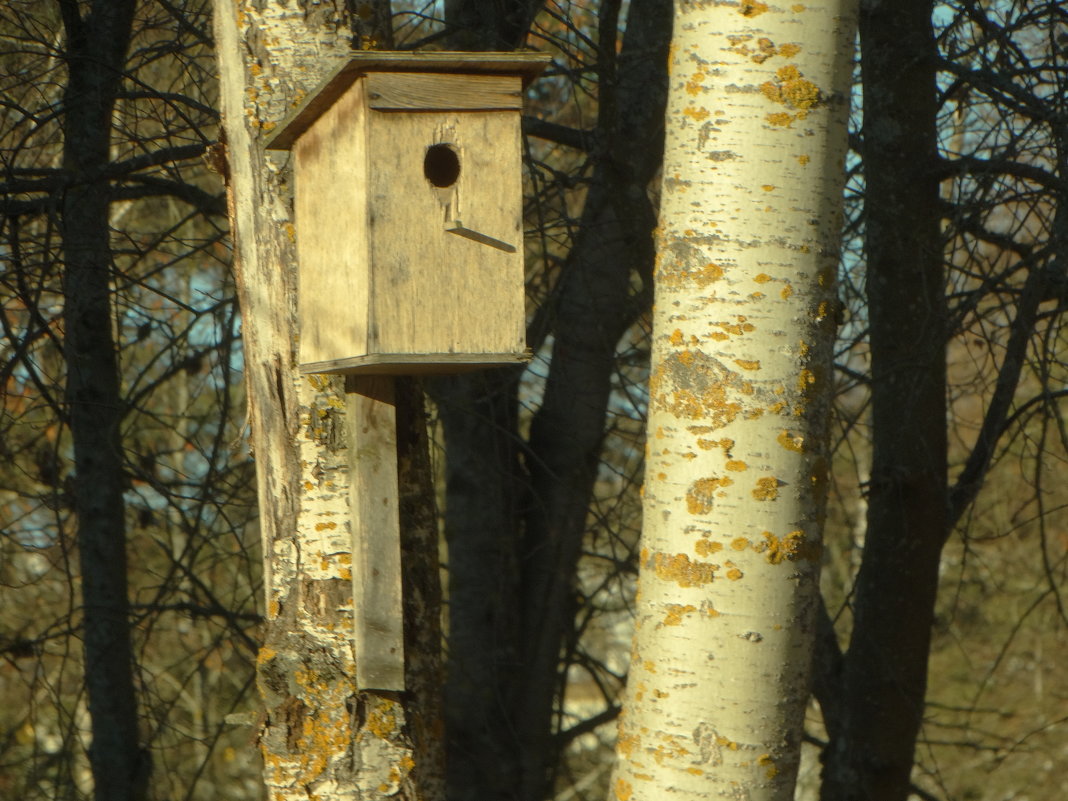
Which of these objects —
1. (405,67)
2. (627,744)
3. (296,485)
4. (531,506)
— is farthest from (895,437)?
(405,67)

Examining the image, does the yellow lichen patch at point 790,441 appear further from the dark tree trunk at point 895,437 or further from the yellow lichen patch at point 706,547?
the dark tree trunk at point 895,437

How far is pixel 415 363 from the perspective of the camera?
192 centimetres

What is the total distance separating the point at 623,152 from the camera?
400 cm

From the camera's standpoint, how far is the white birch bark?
208 cm

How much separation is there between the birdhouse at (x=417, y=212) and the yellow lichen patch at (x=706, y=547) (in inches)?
16.4

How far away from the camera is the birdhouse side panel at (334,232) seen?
192cm

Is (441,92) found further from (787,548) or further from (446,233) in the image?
(787,548)

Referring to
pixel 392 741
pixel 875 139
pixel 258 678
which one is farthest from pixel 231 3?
pixel 875 139

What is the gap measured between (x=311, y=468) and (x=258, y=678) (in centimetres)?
39

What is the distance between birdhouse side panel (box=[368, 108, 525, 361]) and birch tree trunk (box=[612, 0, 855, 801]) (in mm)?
286

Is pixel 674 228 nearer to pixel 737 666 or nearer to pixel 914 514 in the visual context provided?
pixel 737 666

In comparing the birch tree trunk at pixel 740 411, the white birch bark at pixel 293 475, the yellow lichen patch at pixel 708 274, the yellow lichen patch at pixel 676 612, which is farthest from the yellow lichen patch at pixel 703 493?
the white birch bark at pixel 293 475

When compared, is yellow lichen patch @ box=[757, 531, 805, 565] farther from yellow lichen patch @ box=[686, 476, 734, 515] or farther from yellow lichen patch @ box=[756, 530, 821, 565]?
yellow lichen patch @ box=[686, 476, 734, 515]

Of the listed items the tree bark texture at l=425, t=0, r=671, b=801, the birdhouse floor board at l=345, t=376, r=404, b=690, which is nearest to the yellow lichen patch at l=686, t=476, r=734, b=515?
the birdhouse floor board at l=345, t=376, r=404, b=690
